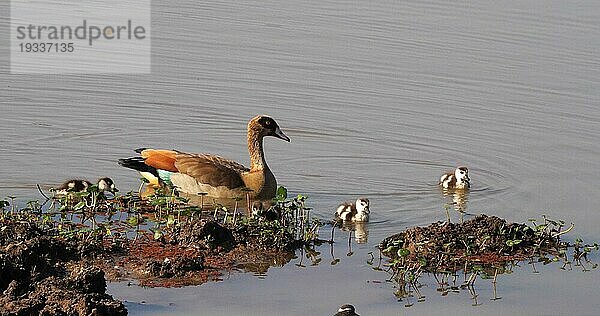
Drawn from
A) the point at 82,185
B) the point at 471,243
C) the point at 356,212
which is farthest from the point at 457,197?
the point at 82,185

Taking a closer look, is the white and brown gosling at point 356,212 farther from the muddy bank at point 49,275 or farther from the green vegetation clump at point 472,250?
the muddy bank at point 49,275

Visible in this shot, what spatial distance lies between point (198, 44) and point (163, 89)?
2163 millimetres

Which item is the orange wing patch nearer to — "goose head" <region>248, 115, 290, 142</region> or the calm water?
the calm water

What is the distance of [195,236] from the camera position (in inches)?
398

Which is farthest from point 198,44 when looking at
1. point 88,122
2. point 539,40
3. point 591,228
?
point 591,228

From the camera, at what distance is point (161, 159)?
12836 millimetres

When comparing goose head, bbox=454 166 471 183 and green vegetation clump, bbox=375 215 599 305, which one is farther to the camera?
goose head, bbox=454 166 471 183

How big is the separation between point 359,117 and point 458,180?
113 inches

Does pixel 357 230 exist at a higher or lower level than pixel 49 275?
higher

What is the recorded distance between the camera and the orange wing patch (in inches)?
503

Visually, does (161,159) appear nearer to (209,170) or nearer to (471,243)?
(209,170)
